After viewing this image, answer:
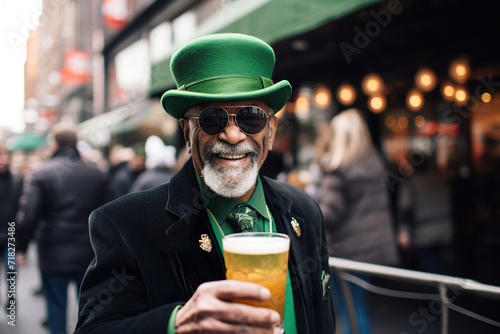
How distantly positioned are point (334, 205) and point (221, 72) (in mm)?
2612

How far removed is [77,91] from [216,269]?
28354mm

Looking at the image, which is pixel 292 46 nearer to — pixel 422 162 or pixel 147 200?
pixel 422 162

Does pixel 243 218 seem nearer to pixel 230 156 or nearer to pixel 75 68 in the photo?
pixel 230 156

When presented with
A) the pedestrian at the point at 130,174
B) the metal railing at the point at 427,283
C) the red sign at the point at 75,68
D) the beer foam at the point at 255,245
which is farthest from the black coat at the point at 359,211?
the red sign at the point at 75,68

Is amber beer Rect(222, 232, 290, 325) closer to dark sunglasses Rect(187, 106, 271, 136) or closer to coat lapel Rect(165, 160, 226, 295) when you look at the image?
coat lapel Rect(165, 160, 226, 295)

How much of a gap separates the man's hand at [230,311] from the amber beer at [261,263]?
55 mm

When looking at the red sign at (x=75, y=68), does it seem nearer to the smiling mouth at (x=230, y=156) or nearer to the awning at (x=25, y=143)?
the awning at (x=25, y=143)

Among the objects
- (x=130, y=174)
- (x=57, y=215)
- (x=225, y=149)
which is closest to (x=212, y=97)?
(x=225, y=149)

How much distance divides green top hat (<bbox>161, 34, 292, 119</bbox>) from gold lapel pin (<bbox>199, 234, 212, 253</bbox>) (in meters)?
0.49

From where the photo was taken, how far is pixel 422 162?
629cm

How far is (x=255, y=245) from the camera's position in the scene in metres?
1.06

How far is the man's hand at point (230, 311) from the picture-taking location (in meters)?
0.95

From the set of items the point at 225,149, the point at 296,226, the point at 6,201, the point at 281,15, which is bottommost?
the point at 296,226

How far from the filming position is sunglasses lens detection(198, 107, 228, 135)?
1.42m
